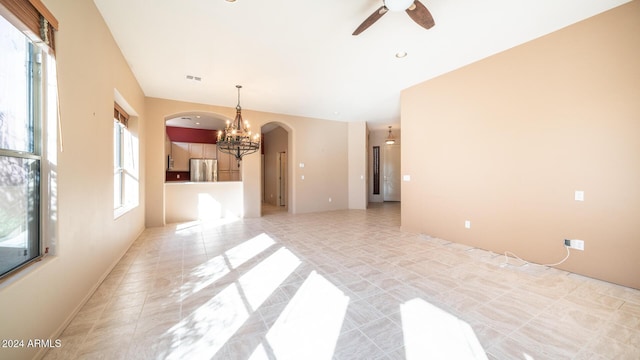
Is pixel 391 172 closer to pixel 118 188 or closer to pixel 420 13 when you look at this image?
pixel 420 13

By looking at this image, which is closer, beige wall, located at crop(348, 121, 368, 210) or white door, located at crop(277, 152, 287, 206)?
beige wall, located at crop(348, 121, 368, 210)

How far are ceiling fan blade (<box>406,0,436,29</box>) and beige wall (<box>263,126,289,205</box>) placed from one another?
607 cm

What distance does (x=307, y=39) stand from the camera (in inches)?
121

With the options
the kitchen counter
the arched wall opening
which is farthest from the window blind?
the arched wall opening

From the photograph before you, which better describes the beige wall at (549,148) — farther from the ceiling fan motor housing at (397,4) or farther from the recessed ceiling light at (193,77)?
the recessed ceiling light at (193,77)

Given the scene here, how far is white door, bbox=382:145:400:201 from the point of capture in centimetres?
1006

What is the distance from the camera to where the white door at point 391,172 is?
10062 mm

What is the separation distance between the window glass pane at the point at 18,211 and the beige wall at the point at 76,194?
4.3 inches

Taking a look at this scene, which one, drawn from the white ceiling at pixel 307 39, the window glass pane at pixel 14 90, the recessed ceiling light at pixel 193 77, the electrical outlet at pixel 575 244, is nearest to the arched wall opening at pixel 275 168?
the white ceiling at pixel 307 39

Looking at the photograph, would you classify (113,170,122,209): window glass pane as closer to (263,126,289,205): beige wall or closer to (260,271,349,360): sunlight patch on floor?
(260,271,349,360): sunlight patch on floor

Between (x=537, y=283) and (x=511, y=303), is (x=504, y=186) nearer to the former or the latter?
(x=537, y=283)

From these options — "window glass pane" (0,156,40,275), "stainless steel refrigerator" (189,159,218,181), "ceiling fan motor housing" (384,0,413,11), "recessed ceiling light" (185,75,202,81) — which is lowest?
"window glass pane" (0,156,40,275)

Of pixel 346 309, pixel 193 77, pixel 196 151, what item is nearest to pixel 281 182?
pixel 196 151

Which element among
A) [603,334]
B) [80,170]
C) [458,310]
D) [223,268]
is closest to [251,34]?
[80,170]
